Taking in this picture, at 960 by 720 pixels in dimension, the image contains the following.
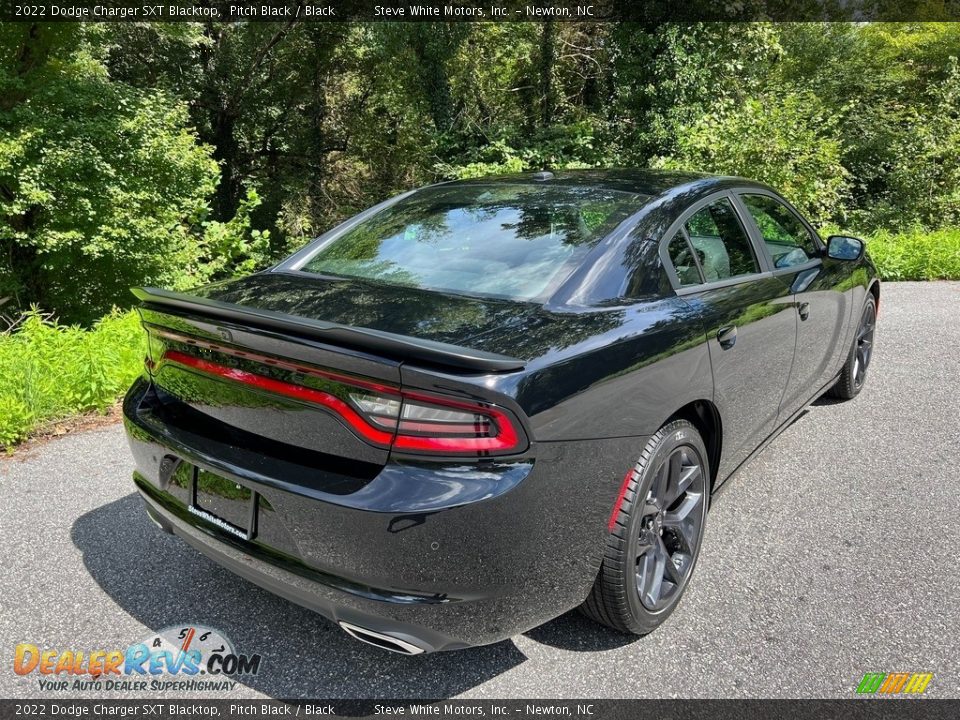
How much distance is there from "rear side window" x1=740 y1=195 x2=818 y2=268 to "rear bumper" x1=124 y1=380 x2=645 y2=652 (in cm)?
191

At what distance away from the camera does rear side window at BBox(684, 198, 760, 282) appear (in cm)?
283

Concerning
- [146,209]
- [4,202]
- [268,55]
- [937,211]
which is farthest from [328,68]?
[937,211]

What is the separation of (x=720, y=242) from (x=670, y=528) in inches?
51.1

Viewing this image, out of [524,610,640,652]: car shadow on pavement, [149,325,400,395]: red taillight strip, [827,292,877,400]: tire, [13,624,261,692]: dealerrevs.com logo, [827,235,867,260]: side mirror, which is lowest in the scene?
[524,610,640,652]: car shadow on pavement

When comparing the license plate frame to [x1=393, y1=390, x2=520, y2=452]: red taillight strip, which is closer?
[x1=393, y1=390, x2=520, y2=452]: red taillight strip

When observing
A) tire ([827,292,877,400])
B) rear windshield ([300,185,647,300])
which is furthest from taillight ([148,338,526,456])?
tire ([827,292,877,400])

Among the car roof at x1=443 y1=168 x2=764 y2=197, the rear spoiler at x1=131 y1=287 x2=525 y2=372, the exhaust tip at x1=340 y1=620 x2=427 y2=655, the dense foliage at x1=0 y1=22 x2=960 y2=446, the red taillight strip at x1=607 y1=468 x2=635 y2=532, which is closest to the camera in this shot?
the rear spoiler at x1=131 y1=287 x2=525 y2=372

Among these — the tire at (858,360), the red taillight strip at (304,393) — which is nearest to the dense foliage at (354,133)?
the red taillight strip at (304,393)

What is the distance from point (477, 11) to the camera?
65.4 feet

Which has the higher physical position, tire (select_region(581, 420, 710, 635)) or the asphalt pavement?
tire (select_region(581, 420, 710, 635))

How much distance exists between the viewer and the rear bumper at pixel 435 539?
5.82ft

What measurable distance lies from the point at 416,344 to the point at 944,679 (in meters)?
2.02

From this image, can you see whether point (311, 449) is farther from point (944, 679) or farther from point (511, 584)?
point (944, 679)

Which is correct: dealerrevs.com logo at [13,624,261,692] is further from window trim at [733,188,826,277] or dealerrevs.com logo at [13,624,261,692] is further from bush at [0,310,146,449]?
window trim at [733,188,826,277]
